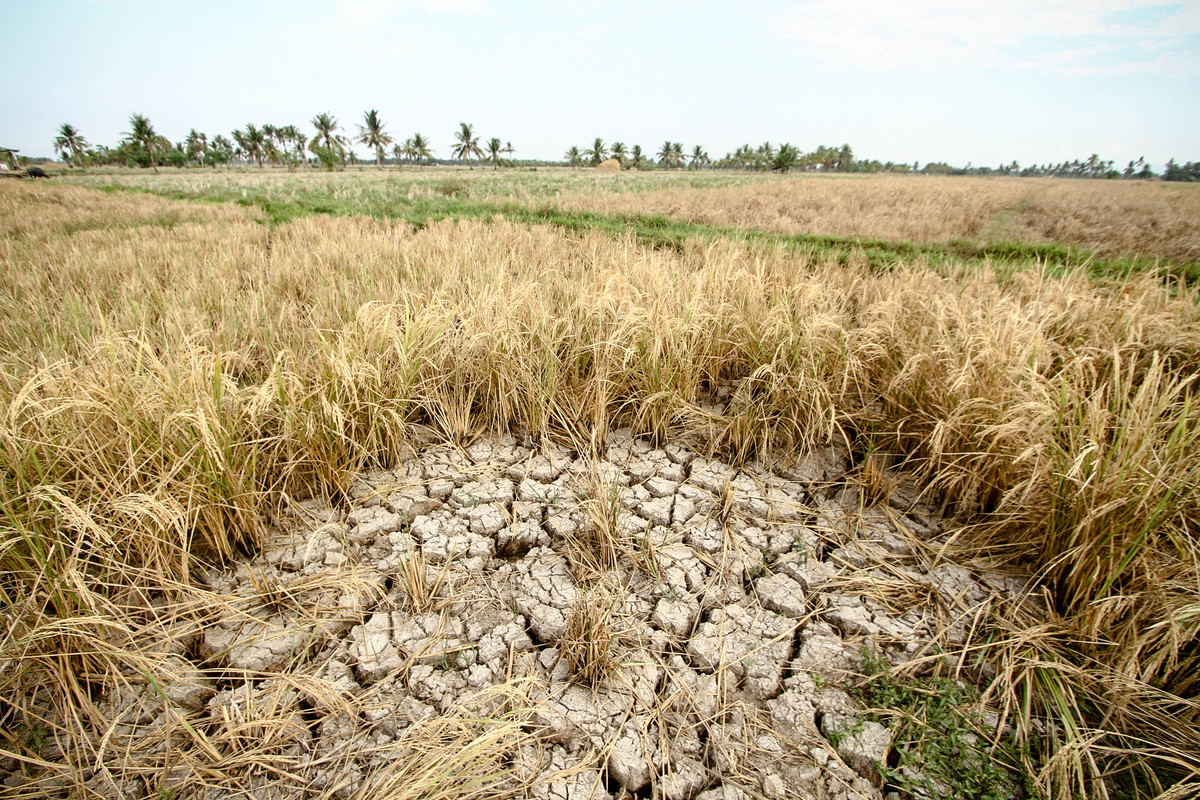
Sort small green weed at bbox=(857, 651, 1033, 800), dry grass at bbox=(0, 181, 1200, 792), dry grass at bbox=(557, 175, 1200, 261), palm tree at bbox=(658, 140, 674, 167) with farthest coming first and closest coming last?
1. palm tree at bbox=(658, 140, 674, 167)
2. dry grass at bbox=(557, 175, 1200, 261)
3. dry grass at bbox=(0, 181, 1200, 792)
4. small green weed at bbox=(857, 651, 1033, 800)

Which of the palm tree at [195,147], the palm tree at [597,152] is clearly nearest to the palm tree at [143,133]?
the palm tree at [195,147]

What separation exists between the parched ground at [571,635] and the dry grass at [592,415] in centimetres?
14

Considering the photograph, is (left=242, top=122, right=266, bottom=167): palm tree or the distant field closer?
the distant field

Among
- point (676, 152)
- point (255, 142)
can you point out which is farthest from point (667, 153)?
Answer: point (255, 142)

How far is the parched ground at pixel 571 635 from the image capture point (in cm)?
135

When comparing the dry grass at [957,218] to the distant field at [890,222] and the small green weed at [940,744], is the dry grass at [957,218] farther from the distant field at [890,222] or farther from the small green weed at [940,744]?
the small green weed at [940,744]

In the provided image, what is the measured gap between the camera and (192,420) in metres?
1.90

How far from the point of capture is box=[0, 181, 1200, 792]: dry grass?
1.46 metres

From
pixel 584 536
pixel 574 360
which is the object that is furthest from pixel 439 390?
pixel 584 536

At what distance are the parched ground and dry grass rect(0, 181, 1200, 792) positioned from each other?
143mm

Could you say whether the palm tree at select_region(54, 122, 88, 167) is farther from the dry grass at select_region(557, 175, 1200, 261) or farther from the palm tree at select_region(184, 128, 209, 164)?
the dry grass at select_region(557, 175, 1200, 261)

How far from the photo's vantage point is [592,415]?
277cm

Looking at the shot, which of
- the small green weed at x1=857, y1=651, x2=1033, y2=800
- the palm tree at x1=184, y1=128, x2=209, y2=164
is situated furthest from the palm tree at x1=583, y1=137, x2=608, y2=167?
the small green weed at x1=857, y1=651, x2=1033, y2=800

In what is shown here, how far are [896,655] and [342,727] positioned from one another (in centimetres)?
184
